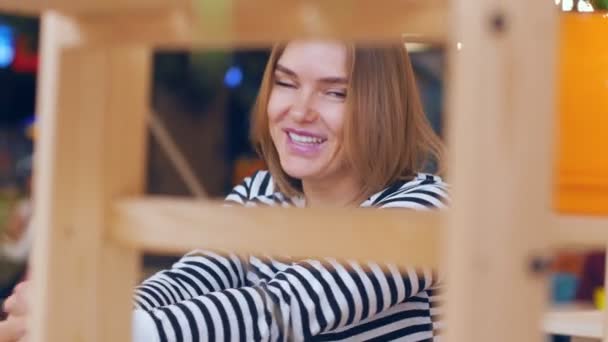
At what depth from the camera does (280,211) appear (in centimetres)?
70

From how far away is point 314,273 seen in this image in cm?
112

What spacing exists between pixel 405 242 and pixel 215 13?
0.21 metres

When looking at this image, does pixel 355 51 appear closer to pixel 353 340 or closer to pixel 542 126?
pixel 353 340

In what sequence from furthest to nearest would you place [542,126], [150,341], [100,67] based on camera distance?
[150,341] < [100,67] < [542,126]

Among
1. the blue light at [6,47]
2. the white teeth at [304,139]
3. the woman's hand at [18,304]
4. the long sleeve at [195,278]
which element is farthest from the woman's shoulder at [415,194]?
the blue light at [6,47]

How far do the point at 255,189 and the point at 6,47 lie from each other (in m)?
4.36

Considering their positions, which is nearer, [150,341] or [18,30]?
[150,341]

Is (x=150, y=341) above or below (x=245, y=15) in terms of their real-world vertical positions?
below

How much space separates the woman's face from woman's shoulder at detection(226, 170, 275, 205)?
0.13 metres

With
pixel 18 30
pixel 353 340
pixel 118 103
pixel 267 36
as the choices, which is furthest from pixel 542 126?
pixel 18 30

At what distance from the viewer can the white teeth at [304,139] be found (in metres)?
1.35

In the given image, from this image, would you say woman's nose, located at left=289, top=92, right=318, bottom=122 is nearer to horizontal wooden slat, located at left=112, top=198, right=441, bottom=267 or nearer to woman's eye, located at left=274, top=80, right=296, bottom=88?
woman's eye, located at left=274, top=80, right=296, bottom=88

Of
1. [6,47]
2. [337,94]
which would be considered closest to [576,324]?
[337,94]

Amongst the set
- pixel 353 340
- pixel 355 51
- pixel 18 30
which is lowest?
pixel 353 340
